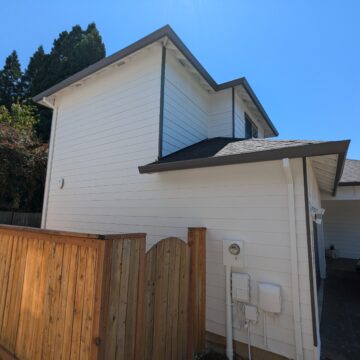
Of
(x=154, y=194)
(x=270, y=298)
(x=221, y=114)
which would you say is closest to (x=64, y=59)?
(x=221, y=114)

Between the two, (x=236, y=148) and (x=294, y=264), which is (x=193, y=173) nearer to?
(x=236, y=148)

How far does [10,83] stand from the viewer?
24203mm

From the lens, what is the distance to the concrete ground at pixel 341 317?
359 cm

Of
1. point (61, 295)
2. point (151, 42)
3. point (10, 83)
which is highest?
point (10, 83)

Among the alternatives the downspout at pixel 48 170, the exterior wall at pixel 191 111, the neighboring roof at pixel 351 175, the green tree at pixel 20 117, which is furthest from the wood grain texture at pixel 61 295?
the green tree at pixel 20 117

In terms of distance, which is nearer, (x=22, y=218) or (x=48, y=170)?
(x=48, y=170)

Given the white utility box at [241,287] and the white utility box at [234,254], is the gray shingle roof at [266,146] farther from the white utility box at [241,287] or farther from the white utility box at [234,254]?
the white utility box at [241,287]

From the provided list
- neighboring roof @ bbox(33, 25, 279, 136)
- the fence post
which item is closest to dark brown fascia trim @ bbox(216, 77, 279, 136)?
neighboring roof @ bbox(33, 25, 279, 136)

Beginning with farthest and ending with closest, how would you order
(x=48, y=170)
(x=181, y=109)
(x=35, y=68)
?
(x=35, y=68) < (x=48, y=170) < (x=181, y=109)

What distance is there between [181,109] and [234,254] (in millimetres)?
3685

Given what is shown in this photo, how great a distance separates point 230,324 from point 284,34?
8111 mm

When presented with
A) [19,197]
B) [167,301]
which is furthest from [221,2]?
[19,197]

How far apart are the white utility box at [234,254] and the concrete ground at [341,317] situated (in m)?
1.68

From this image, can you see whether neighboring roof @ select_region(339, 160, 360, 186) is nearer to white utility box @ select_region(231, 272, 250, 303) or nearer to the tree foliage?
white utility box @ select_region(231, 272, 250, 303)
